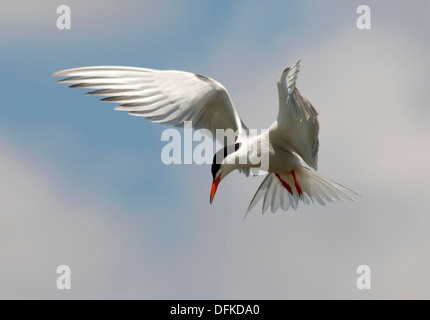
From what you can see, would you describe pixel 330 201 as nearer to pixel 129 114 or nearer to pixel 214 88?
pixel 214 88

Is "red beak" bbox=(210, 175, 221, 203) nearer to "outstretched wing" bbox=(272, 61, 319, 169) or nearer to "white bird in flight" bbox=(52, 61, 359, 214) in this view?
"white bird in flight" bbox=(52, 61, 359, 214)

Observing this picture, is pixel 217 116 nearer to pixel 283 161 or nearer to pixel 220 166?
pixel 220 166

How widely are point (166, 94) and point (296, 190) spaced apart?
174 centimetres

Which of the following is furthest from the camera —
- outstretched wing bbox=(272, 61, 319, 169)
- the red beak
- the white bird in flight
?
the red beak

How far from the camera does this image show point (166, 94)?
8.14 meters

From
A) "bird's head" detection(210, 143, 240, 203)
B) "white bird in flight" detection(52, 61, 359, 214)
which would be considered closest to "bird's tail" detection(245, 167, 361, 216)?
"white bird in flight" detection(52, 61, 359, 214)

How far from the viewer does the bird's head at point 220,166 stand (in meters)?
8.27

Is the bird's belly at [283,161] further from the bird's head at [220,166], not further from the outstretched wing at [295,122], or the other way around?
the bird's head at [220,166]

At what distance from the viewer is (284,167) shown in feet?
27.5

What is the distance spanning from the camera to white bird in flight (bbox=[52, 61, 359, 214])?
25.5 feet

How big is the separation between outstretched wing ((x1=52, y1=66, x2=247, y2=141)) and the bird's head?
0.24 metres

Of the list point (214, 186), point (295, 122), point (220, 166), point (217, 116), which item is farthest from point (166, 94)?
point (295, 122)

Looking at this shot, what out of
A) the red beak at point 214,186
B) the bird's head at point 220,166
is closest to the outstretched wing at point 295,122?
the bird's head at point 220,166

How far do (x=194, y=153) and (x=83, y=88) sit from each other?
1.32m
